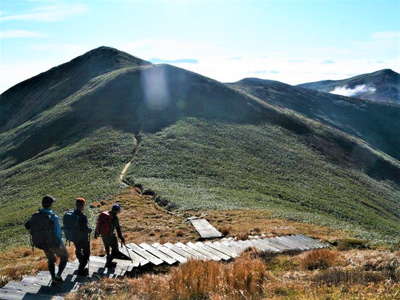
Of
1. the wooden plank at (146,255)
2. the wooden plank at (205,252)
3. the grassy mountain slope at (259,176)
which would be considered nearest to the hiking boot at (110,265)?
the wooden plank at (146,255)

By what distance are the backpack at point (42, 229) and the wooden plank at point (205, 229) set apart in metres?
13.0

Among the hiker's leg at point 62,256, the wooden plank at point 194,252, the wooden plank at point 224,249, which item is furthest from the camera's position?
the wooden plank at point 224,249

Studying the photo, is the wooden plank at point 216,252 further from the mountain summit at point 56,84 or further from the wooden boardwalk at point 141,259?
the mountain summit at point 56,84

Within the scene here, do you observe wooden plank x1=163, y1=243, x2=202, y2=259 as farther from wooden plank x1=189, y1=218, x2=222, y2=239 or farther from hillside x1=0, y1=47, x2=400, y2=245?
hillside x1=0, y1=47, x2=400, y2=245

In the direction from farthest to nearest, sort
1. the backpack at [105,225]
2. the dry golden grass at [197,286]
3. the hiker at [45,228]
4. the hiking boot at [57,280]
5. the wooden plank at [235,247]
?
the wooden plank at [235,247]
the backpack at [105,225]
the hiker at [45,228]
the hiking boot at [57,280]
the dry golden grass at [197,286]

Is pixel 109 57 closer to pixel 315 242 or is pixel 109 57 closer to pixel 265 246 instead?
Answer: pixel 315 242

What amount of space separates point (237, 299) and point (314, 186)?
56802mm

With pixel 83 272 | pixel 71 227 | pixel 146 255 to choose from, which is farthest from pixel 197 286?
pixel 146 255

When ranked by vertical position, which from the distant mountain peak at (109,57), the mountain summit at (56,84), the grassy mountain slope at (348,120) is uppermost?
the distant mountain peak at (109,57)

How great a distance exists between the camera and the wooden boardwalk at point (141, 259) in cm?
1078

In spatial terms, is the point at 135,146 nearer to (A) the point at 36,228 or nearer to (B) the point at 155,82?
(B) the point at 155,82

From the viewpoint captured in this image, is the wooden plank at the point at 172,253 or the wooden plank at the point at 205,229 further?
the wooden plank at the point at 205,229

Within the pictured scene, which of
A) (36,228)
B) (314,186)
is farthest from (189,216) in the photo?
(314,186)

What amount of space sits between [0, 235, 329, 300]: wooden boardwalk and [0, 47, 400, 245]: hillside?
15.3 meters
